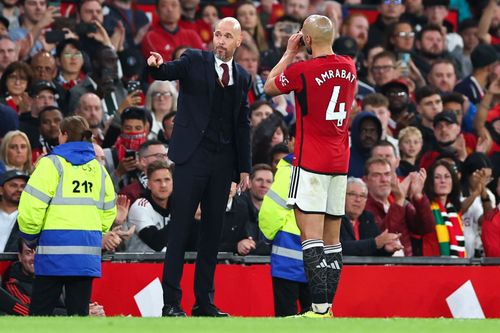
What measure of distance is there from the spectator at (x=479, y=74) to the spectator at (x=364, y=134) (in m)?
3.79

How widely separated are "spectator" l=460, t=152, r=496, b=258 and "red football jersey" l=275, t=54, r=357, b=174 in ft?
17.2

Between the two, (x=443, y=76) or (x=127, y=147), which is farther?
(x=443, y=76)

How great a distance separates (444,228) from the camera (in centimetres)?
1565

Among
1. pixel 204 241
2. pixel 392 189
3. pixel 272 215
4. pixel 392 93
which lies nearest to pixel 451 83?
pixel 392 93

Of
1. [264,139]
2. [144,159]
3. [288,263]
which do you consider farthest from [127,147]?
[288,263]

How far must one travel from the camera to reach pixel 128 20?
2020 centimetres

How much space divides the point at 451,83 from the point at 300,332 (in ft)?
37.9

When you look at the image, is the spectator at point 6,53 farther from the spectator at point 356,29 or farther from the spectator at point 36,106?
the spectator at point 356,29

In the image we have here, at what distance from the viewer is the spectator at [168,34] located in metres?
19.8

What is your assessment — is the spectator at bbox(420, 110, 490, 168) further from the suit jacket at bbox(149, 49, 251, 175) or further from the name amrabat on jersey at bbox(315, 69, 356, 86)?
the name amrabat on jersey at bbox(315, 69, 356, 86)

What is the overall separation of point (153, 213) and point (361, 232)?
219 centimetres

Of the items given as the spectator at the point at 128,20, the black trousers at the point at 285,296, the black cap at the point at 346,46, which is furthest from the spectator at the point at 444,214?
the spectator at the point at 128,20

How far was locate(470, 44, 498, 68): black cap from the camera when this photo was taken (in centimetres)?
2116

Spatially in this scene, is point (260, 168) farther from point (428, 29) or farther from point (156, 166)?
point (428, 29)
